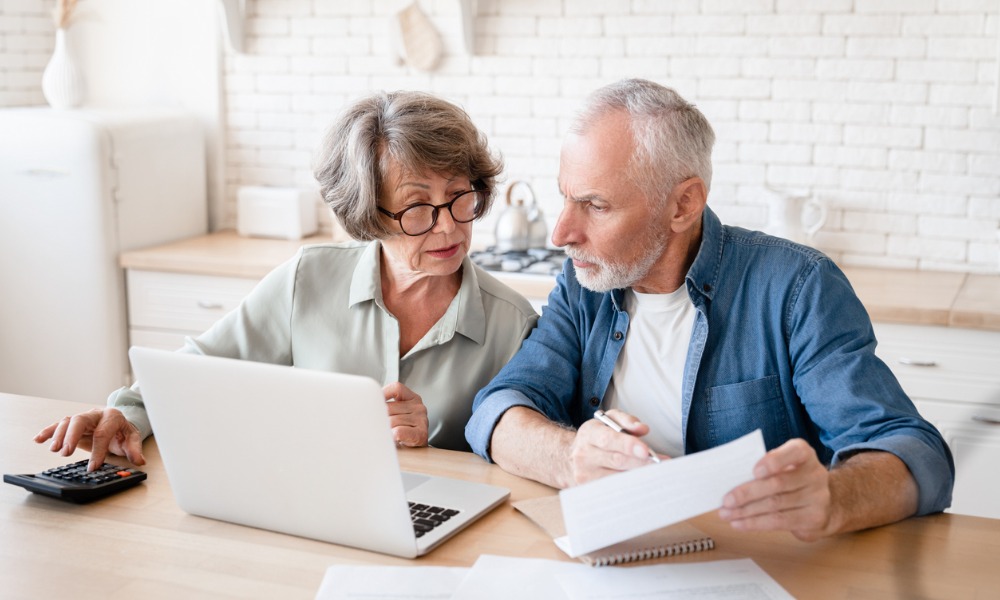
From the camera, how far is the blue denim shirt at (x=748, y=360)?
1.73 m

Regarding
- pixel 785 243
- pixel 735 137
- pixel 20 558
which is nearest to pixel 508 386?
pixel 785 243

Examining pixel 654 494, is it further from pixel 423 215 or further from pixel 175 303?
pixel 175 303

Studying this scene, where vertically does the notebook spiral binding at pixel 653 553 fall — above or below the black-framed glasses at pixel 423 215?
below

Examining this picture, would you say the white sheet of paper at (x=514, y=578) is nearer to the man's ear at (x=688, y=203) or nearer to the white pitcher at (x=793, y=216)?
the man's ear at (x=688, y=203)

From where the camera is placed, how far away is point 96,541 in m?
1.45

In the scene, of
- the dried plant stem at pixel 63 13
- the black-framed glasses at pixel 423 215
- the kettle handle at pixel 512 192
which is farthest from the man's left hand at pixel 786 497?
the dried plant stem at pixel 63 13

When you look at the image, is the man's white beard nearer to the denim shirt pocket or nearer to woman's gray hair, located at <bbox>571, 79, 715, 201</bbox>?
woman's gray hair, located at <bbox>571, 79, 715, 201</bbox>

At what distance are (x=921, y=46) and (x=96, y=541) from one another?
2.90 meters

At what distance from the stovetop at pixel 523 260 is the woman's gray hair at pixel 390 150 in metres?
1.15

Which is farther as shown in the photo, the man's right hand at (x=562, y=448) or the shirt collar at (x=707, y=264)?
the shirt collar at (x=707, y=264)

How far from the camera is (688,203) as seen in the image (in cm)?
196

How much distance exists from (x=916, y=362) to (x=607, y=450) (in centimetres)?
174

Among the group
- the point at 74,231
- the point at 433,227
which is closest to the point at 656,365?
the point at 433,227

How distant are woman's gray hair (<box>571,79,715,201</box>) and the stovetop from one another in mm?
1347
